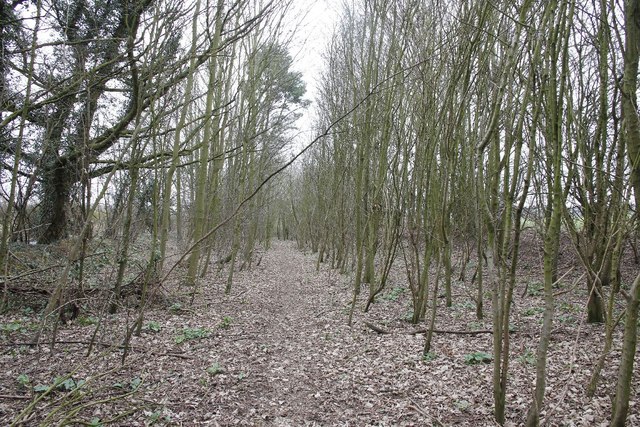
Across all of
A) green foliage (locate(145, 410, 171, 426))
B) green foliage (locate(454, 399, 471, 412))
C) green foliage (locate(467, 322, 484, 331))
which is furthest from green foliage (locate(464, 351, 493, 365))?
green foliage (locate(145, 410, 171, 426))

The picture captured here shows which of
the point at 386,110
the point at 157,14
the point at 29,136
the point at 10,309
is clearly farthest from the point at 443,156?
the point at 29,136

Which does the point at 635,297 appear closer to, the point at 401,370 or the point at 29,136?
the point at 401,370

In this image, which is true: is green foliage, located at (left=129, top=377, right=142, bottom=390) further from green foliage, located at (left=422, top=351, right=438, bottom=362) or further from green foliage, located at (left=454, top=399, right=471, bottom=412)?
green foliage, located at (left=422, top=351, right=438, bottom=362)

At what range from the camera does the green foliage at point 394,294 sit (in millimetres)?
9094

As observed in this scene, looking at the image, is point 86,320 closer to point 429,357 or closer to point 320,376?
point 320,376

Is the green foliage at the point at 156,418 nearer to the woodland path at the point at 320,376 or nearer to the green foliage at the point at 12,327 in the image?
the woodland path at the point at 320,376

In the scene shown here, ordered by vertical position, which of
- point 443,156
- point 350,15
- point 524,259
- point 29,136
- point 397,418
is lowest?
point 397,418

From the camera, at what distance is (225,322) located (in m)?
7.01

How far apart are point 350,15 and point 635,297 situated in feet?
33.0

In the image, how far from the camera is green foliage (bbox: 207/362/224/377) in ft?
15.3

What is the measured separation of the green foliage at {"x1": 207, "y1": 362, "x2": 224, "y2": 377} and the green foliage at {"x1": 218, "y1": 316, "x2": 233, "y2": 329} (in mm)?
1950

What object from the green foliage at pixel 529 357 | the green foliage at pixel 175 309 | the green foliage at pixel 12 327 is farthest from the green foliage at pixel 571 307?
the green foliage at pixel 12 327

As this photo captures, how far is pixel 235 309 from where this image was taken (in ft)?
27.2

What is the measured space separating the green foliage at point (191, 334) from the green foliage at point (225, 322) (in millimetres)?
456
